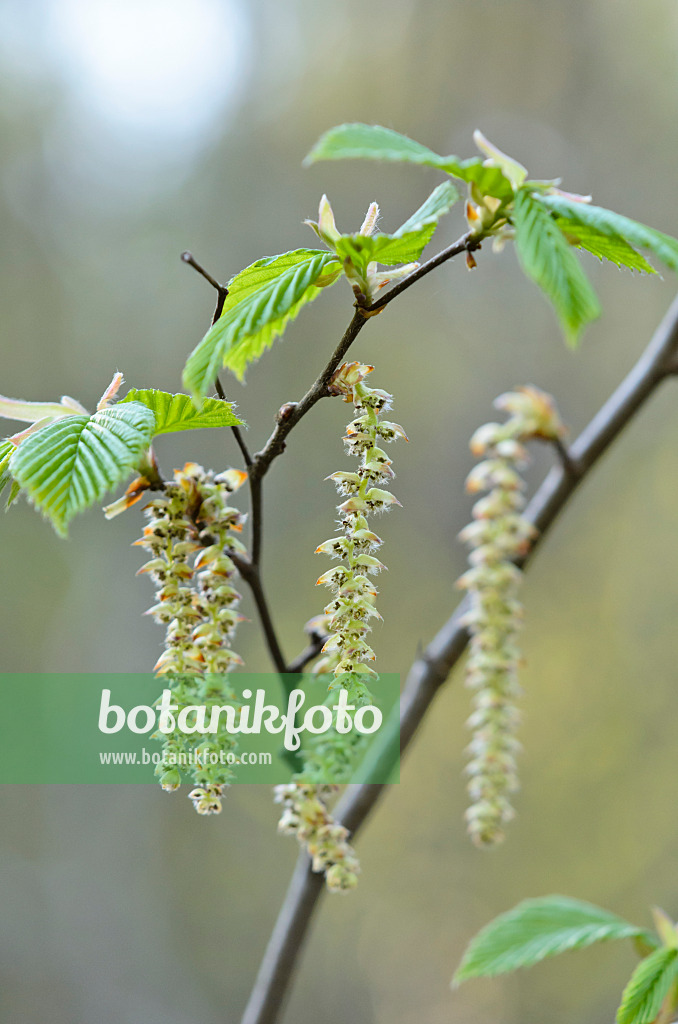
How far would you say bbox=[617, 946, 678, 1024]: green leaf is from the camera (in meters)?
0.51

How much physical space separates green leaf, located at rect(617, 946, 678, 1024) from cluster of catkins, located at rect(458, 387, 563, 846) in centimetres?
12

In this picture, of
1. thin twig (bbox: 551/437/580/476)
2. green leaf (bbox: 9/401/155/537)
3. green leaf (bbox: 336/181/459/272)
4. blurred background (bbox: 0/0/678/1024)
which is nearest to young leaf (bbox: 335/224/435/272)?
green leaf (bbox: 336/181/459/272)

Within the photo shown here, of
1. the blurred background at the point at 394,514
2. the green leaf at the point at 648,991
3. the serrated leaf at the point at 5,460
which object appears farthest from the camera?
the blurred background at the point at 394,514

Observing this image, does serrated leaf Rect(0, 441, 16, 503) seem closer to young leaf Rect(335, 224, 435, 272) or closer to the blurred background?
young leaf Rect(335, 224, 435, 272)

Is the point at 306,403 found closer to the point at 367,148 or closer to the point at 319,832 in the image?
the point at 367,148

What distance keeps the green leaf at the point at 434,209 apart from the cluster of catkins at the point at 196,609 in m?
0.16

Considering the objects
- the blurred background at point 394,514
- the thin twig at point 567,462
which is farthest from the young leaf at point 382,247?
the blurred background at point 394,514

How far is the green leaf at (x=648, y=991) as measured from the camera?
510mm

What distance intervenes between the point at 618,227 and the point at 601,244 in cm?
7

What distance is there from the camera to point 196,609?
386 millimetres

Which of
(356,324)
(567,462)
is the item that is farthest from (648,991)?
(356,324)

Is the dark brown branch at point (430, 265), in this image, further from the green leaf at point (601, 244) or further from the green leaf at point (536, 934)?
the green leaf at point (536, 934)

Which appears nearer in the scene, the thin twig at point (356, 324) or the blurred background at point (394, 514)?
the thin twig at point (356, 324)

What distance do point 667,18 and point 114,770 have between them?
2422mm
